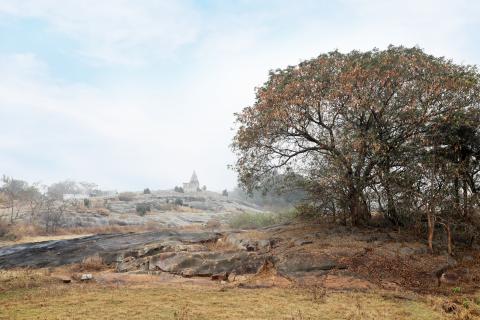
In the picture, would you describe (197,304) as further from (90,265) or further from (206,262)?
(90,265)

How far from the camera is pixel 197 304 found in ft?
34.9

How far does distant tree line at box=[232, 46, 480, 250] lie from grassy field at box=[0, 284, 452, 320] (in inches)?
259

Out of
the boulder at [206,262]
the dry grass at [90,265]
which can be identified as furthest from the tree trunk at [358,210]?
the dry grass at [90,265]

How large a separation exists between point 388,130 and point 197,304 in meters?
12.1

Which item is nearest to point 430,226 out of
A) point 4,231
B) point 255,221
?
point 255,221

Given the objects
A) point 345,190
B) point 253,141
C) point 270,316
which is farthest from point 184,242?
point 270,316

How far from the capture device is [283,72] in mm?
19938

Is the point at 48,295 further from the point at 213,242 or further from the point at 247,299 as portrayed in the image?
the point at 213,242

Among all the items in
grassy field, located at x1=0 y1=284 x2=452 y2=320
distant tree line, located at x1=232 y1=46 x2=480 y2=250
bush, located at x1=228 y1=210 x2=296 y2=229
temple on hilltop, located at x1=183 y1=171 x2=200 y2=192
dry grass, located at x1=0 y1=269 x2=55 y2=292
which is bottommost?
grassy field, located at x1=0 y1=284 x2=452 y2=320

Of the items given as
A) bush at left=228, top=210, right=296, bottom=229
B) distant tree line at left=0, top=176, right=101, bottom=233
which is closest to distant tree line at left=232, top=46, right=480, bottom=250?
bush at left=228, top=210, right=296, bottom=229

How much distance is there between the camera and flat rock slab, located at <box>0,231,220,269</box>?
1970 cm

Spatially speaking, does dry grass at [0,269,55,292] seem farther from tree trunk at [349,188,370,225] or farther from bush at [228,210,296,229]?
bush at [228,210,296,229]

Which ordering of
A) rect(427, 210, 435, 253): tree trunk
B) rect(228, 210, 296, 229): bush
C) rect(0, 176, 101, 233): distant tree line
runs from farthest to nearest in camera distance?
1. rect(0, 176, 101, 233): distant tree line
2. rect(228, 210, 296, 229): bush
3. rect(427, 210, 435, 253): tree trunk

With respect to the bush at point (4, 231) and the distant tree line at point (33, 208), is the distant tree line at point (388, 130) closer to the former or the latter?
the bush at point (4, 231)
